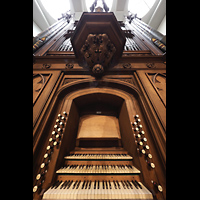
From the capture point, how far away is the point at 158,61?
2422 mm

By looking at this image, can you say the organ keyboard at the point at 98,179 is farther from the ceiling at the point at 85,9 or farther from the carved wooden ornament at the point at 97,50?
the ceiling at the point at 85,9

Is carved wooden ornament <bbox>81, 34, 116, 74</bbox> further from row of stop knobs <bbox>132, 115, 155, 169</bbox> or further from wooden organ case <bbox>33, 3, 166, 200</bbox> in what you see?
row of stop knobs <bbox>132, 115, 155, 169</bbox>

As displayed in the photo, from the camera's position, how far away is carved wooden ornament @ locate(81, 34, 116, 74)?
2.00m

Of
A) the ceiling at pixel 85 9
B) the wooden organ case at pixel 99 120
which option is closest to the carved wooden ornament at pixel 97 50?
the wooden organ case at pixel 99 120

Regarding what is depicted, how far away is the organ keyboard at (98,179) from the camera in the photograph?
87 cm

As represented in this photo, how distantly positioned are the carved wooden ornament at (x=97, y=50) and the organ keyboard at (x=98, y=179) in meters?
1.85

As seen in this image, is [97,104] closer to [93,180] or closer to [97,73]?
[97,73]

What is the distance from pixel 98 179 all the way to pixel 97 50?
8.05 feet

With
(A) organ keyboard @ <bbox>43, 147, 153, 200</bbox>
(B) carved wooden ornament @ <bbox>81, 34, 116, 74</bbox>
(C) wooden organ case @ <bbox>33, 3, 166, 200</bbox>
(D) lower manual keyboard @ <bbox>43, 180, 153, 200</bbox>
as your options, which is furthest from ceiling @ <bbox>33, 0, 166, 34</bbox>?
(D) lower manual keyboard @ <bbox>43, 180, 153, 200</bbox>

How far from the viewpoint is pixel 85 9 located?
8117mm

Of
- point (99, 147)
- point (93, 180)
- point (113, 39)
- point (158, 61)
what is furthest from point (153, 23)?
point (93, 180)
